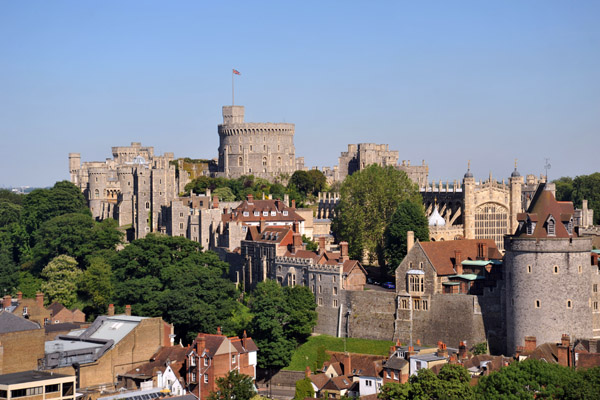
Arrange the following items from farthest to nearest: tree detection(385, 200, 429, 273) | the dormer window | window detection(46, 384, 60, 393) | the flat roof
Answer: tree detection(385, 200, 429, 273)
the dormer window
window detection(46, 384, 60, 393)
the flat roof

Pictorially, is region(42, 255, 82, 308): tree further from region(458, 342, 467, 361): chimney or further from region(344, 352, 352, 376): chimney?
region(458, 342, 467, 361): chimney

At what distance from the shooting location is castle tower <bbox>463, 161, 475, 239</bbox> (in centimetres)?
9762

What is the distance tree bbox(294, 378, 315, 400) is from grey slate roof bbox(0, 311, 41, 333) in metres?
17.2

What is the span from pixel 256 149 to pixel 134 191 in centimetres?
2673

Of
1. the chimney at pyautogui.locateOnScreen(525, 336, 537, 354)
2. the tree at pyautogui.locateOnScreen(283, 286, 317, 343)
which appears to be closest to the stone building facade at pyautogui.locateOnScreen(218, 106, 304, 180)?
the tree at pyautogui.locateOnScreen(283, 286, 317, 343)

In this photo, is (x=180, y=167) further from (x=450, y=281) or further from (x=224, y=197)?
(x=450, y=281)

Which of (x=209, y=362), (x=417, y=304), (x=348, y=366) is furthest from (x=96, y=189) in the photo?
(x=348, y=366)

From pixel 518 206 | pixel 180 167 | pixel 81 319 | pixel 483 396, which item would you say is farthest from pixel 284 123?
pixel 483 396

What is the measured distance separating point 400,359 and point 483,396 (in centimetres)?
1035

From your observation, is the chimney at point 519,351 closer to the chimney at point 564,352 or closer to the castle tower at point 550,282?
the castle tower at point 550,282

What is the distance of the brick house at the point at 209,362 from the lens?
234 ft

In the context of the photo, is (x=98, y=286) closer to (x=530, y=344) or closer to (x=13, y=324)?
(x=13, y=324)

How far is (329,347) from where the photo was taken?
258ft

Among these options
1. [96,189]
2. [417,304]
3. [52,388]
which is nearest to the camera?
[52,388]
